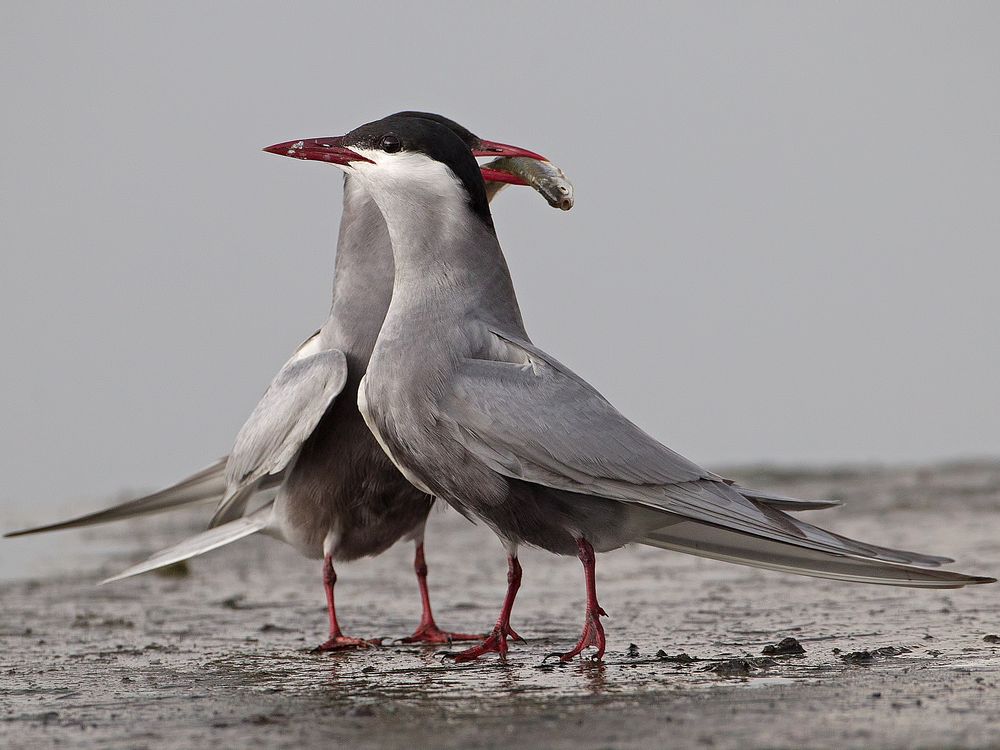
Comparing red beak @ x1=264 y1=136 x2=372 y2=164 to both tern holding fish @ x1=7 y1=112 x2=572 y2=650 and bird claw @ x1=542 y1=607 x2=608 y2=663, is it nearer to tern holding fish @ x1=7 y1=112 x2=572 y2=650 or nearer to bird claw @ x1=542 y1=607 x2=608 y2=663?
tern holding fish @ x1=7 y1=112 x2=572 y2=650

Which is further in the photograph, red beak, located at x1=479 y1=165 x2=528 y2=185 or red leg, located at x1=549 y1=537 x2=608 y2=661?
red beak, located at x1=479 y1=165 x2=528 y2=185

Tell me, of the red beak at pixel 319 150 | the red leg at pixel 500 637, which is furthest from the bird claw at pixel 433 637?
the red beak at pixel 319 150

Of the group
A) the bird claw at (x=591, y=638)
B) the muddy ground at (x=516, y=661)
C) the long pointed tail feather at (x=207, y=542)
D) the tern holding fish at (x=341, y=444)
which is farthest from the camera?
the long pointed tail feather at (x=207, y=542)

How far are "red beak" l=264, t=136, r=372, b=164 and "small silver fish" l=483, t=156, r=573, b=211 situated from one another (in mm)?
857

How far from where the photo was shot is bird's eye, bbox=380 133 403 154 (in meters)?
5.11

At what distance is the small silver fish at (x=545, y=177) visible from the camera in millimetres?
5586

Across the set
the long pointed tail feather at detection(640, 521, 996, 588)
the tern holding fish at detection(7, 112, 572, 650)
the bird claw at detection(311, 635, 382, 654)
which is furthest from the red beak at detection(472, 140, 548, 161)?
the bird claw at detection(311, 635, 382, 654)

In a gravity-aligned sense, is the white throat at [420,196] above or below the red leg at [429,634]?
above

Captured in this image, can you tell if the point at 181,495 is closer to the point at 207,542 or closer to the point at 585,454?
the point at 207,542

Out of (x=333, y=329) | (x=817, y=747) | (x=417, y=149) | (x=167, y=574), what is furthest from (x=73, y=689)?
(x=167, y=574)

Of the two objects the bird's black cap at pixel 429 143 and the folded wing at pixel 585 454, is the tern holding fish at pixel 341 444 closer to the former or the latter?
the bird's black cap at pixel 429 143

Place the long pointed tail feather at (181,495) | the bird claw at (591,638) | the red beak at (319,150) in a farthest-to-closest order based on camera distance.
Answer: the long pointed tail feather at (181,495), the red beak at (319,150), the bird claw at (591,638)

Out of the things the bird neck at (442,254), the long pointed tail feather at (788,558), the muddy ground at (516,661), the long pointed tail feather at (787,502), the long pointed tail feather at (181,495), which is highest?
the bird neck at (442,254)

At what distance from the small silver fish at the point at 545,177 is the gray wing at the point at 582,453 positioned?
104cm
